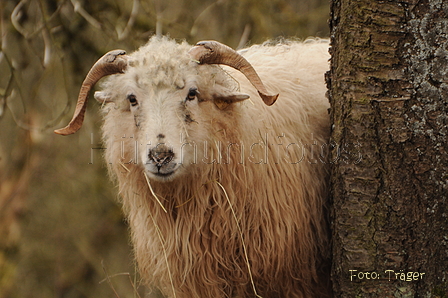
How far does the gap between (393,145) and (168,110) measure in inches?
48.6

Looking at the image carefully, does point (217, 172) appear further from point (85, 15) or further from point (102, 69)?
point (85, 15)

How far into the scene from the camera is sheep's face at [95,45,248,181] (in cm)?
263

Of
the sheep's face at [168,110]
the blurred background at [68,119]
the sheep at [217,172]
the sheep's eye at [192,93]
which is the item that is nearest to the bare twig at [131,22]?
the blurred background at [68,119]

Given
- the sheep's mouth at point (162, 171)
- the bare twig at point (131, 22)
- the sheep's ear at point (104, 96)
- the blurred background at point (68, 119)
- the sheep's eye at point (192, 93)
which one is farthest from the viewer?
the blurred background at point (68, 119)

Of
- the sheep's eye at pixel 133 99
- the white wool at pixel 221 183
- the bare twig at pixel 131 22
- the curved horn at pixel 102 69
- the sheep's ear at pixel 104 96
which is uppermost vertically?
the bare twig at pixel 131 22

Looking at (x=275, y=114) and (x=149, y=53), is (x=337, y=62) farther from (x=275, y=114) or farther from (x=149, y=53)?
(x=149, y=53)

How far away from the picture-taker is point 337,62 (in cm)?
278

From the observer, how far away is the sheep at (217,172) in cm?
282

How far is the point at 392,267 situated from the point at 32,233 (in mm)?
5807

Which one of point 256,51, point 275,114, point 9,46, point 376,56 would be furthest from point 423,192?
point 9,46

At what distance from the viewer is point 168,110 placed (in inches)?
107

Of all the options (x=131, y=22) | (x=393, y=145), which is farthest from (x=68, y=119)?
(x=393, y=145)

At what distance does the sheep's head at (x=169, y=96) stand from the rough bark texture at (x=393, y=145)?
1.71 ft

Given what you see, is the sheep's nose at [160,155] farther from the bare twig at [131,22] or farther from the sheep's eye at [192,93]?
the bare twig at [131,22]
